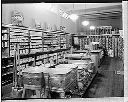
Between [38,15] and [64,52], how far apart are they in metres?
0.90

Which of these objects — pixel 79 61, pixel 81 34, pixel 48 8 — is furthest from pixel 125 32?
pixel 48 8

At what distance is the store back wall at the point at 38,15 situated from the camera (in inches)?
149

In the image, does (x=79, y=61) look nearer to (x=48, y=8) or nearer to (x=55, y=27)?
(x=55, y=27)

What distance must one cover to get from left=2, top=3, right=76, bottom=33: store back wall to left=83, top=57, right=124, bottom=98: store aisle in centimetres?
98

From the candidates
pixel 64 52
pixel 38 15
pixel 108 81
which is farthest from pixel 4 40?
pixel 108 81

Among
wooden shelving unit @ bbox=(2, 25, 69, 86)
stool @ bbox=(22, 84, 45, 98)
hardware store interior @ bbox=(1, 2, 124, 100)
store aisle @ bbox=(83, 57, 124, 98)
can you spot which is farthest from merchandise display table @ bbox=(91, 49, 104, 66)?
stool @ bbox=(22, 84, 45, 98)

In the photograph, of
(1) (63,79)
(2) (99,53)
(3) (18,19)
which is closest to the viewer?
(1) (63,79)

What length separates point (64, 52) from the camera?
417 centimetres

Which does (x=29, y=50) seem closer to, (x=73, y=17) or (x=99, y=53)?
(x=73, y=17)

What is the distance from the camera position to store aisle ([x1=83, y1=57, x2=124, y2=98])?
12.7 feet

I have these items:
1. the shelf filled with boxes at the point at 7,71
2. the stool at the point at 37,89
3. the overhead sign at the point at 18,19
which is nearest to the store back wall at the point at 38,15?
the overhead sign at the point at 18,19

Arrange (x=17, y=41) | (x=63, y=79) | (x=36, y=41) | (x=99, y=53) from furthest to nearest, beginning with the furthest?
(x=36, y=41), (x=99, y=53), (x=17, y=41), (x=63, y=79)

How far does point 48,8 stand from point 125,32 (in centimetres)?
149

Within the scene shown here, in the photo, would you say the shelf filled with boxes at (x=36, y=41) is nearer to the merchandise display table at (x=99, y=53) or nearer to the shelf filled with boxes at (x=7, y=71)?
the shelf filled with boxes at (x=7, y=71)
